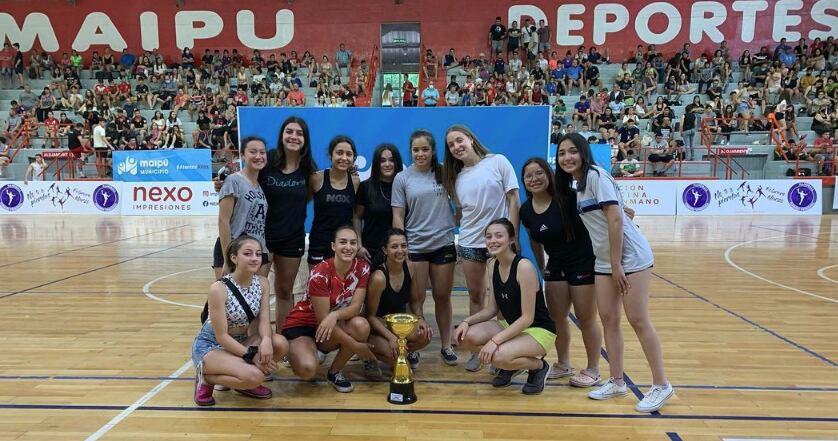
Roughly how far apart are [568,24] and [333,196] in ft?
63.9

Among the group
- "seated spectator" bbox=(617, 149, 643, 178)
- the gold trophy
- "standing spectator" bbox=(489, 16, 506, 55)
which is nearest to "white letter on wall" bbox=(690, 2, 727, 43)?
"standing spectator" bbox=(489, 16, 506, 55)

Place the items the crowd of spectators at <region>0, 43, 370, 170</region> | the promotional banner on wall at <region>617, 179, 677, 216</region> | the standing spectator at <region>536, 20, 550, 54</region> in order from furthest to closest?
the standing spectator at <region>536, 20, 550, 54</region>, the crowd of spectators at <region>0, 43, 370, 170</region>, the promotional banner on wall at <region>617, 179, 677, 216</region>

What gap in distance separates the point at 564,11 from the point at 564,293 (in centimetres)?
1969

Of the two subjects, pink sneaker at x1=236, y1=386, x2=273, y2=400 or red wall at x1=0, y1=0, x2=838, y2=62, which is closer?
pink sneaker at x1=236, y1=386, x2=273, y2=400

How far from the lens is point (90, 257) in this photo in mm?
7840

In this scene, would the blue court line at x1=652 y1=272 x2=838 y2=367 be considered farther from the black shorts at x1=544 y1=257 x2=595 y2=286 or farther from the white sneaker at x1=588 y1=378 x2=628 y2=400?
the black shorts at x1=544 y1=257 x2=595 y2=286

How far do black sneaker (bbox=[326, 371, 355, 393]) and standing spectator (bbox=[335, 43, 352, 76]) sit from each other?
19.0 metres

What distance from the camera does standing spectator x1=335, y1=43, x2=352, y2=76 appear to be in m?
20.9

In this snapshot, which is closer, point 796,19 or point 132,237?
point 132,237

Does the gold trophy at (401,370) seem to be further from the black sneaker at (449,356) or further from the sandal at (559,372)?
the sandal at (559,372)

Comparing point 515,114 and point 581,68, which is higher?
point 581,68

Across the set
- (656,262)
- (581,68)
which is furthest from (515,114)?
(581,68)

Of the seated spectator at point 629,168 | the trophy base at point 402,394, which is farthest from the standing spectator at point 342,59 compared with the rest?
the trophy base at point 402,394

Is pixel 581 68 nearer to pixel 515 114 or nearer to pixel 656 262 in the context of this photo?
pixel 656 262
